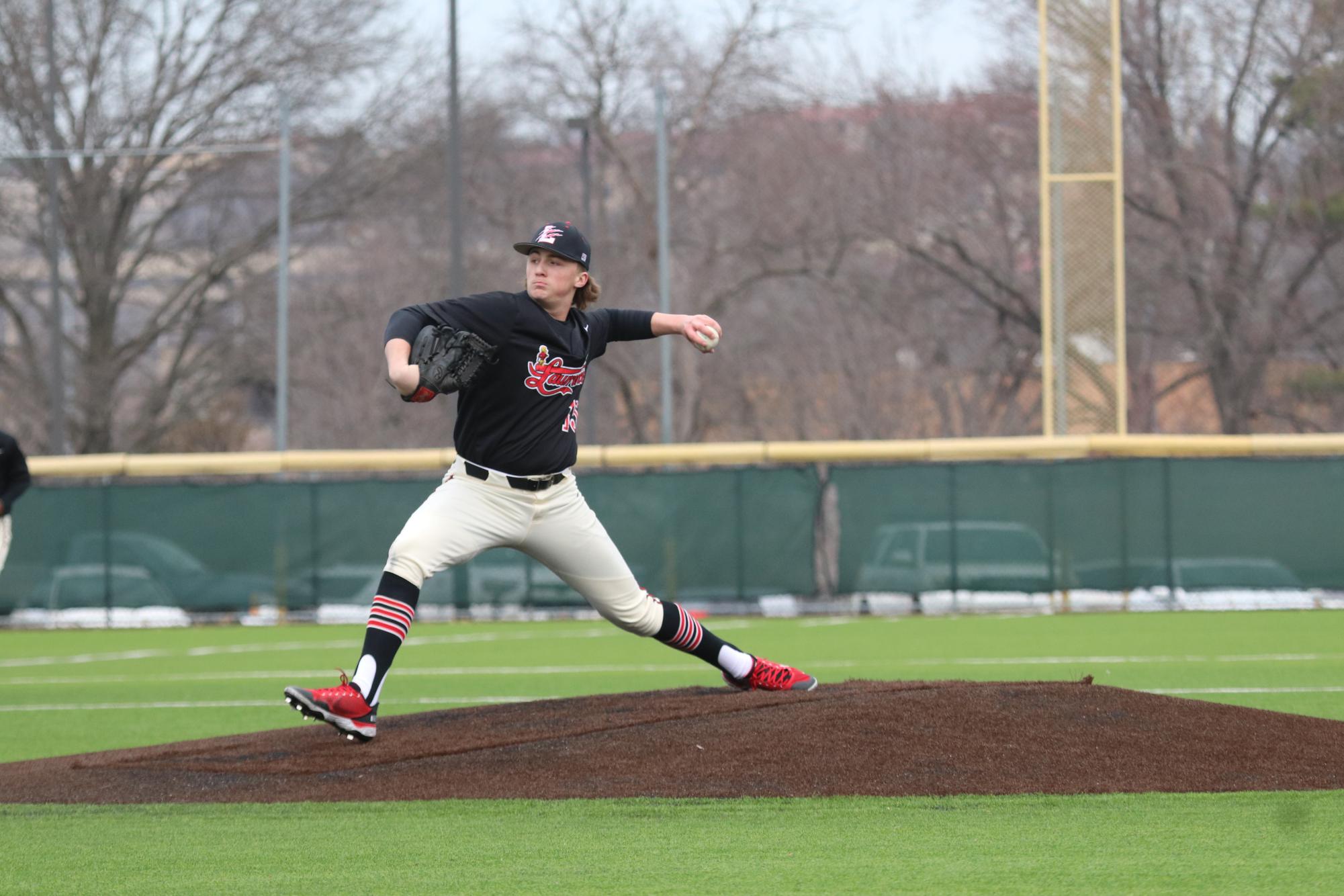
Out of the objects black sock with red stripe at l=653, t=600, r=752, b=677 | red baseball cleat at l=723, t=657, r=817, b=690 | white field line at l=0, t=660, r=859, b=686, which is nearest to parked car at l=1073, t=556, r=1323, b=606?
white field line at l=0, t=660, r=859, b=686

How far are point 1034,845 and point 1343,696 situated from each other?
4.67m

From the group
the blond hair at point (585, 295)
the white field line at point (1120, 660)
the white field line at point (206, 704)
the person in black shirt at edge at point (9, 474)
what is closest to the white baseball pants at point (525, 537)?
the blond hair at point (585, 295)

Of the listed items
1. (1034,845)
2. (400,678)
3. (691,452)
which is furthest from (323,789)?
(691,452)

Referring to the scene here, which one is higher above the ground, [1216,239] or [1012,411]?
[1216,239]

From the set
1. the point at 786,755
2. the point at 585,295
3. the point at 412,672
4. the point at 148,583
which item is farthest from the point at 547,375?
the point at 148,583

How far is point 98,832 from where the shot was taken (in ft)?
18.6

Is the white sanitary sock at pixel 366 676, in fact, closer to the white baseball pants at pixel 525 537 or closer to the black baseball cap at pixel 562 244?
the white baseball pants at pixel 525 537

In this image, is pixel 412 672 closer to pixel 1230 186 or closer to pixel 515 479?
pixel 515 479

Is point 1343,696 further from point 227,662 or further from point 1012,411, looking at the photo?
point 1012,411

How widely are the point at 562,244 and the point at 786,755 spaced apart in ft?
7.74

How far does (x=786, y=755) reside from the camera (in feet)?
20.4

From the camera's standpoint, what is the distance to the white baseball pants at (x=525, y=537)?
22.4 feet

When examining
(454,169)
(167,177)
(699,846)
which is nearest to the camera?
(699,846)

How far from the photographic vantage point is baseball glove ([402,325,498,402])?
20.9ft
